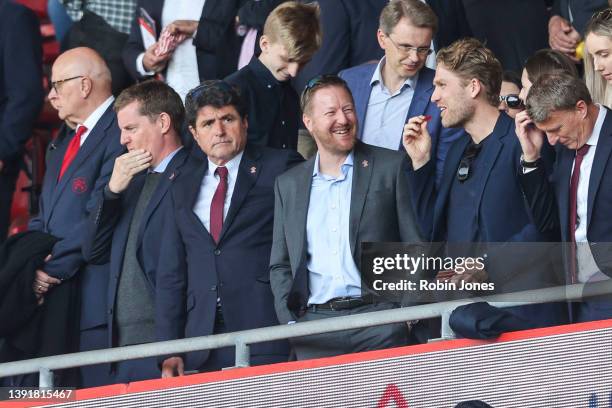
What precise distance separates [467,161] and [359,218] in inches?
23.5

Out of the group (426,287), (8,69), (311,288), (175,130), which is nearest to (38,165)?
(8,69)

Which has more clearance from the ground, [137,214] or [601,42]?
[601,42]

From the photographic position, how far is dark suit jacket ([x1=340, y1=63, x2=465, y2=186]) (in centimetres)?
793

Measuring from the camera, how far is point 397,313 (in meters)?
6.55

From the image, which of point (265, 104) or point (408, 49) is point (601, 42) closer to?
point (408, 49)

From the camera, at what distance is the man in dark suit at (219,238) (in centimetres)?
767

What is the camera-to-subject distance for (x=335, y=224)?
24.1 ft

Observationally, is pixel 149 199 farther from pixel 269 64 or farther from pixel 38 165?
pixel 38 165

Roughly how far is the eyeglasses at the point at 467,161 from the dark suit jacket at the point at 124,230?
1650 mm

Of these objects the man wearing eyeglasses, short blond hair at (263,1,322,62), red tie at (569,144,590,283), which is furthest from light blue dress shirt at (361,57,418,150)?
red tie at (569,144,590,283)

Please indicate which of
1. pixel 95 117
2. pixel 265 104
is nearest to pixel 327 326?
pixel 265 104

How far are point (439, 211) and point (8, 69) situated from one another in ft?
13.4

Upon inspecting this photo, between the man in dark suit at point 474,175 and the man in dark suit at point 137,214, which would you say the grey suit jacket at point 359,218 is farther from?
the man in dark suit at point 137,214

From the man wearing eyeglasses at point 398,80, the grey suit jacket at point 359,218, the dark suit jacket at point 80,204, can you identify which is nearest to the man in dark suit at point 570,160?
the grey suit jacket at point 359,218
